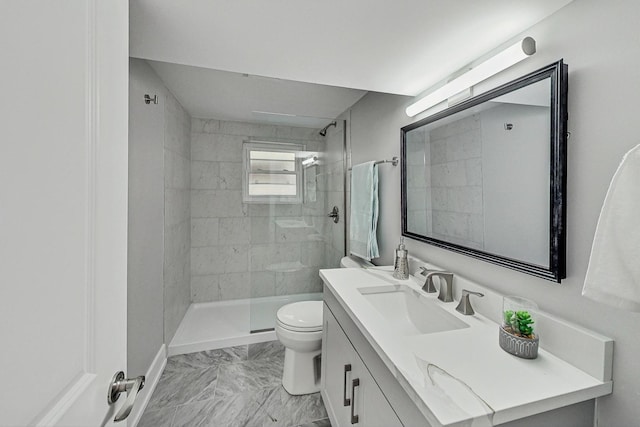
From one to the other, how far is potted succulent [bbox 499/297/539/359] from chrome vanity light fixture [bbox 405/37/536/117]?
85 cm

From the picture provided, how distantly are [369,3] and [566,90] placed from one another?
70 centimetres

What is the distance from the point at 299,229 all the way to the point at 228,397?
146 cm

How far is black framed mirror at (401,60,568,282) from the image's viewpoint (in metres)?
0.88

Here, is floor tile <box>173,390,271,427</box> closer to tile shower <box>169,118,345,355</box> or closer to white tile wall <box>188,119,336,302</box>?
tile shower <box>169,118,345,355</box>

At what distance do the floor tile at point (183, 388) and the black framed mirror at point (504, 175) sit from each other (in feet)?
5.91

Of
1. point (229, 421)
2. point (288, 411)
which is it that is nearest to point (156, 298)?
point (229, 421)

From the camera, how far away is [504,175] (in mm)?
1056

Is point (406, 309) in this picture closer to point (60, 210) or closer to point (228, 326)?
point (60, 210)

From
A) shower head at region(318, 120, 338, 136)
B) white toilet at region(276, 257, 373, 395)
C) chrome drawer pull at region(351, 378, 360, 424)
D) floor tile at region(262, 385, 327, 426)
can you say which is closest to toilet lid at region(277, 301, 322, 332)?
white toilet at region(276, 257, 373, 395)

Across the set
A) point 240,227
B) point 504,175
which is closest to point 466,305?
point 504,175

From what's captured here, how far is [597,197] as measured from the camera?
2.63ft

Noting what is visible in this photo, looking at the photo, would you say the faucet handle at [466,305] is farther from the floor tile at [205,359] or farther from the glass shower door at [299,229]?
the floor tile at [205,359]

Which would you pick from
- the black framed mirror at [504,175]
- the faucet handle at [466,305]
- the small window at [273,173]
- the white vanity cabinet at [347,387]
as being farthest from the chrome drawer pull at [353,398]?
the small window at [273,173]

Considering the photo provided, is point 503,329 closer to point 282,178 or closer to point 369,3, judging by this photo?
point 369,3
